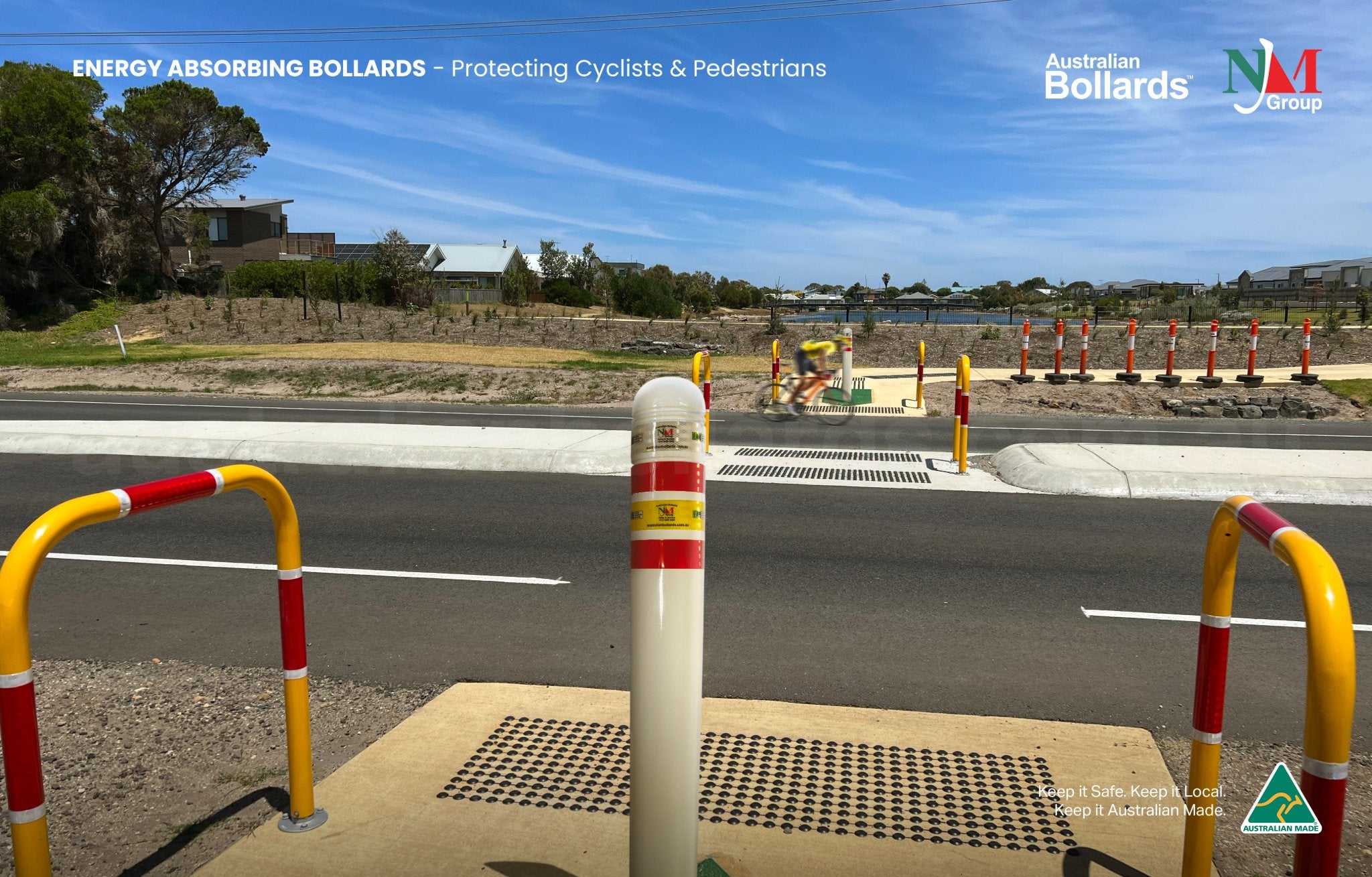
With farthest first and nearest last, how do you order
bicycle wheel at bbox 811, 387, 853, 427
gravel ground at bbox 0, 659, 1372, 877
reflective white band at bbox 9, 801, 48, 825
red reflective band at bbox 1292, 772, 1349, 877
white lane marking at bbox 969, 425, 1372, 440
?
bicycle wheel at bbox 811, 387, 853, 427 < white lane marking at bbox 969, 425, 1372, 440 < gravel ground at bbox 0, 659, 1372, 877 < reflective white band at bbox 9, 801, 48, 825 < red reflective band at bbox 1292, 772, 1349, 877

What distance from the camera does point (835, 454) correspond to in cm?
1230

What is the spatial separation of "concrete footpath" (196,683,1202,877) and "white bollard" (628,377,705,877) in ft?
3.05

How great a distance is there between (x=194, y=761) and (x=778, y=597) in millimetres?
3579

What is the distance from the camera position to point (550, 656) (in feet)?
18.3

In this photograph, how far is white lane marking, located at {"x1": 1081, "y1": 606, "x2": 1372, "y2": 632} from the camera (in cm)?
597

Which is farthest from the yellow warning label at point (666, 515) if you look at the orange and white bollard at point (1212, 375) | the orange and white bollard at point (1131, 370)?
the orange and white bollard at point (1212, 375)

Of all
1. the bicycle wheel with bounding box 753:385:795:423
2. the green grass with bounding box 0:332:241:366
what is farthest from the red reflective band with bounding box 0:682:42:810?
the green grass with bounding box 0:332:241:366

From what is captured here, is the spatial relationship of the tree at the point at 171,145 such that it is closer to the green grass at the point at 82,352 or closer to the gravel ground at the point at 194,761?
the green grass at the point at 82,352

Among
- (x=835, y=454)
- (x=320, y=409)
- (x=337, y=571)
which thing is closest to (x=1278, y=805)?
(x=337, y=571)

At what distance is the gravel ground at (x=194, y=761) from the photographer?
3631mm

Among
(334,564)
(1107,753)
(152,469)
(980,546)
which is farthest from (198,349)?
(1107,753)

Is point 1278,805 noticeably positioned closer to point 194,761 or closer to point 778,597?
point 778,597

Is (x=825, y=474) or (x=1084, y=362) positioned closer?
(x=825, y=474)

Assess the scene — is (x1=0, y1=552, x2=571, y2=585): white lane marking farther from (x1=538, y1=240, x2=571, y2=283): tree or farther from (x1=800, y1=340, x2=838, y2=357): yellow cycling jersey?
(x1=538, y1=240, x2=571, y2=283): tree
